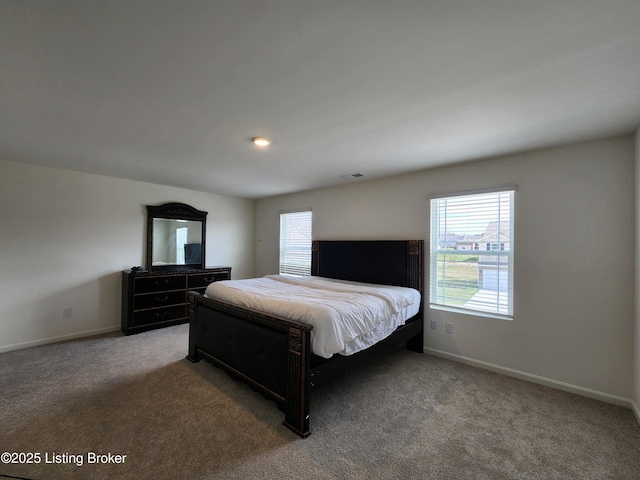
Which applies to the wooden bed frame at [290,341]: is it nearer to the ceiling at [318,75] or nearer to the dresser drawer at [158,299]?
the dresser drawer at [158,299]

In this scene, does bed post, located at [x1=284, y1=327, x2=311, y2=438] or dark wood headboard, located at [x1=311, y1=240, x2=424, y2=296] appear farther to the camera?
dark wood headboard, located at [x1=311, y1=240, x2=424, y2=296]

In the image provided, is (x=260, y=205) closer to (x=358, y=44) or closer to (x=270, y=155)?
(x=270, y=155)

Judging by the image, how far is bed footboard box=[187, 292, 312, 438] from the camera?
1.91 m

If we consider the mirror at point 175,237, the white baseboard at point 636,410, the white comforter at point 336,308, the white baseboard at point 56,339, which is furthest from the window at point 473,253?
the white baseboard at point 56,339

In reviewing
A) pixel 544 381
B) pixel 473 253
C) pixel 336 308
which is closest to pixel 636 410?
pixel 544 381

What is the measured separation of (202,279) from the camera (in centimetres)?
462

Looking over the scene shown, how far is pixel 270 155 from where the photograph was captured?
295 cm

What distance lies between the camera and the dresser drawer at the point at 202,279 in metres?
4.49

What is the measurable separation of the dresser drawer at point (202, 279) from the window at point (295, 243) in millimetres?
1194

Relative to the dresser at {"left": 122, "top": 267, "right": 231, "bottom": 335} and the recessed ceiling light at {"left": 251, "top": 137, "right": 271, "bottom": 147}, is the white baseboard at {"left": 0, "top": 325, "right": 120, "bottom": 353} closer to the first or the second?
the dresser at {"left": 122, "top": 267, "right": 231, "bottom": 335}

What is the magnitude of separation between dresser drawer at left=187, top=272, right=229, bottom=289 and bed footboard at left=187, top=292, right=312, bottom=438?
5.40 ft

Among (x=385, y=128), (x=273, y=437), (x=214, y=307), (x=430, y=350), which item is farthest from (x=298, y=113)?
(x=430, y=350)

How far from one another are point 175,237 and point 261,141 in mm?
3029

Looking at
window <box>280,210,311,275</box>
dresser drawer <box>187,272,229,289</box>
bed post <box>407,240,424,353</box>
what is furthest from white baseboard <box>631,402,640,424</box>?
dresser drawer <box>187,272,229,289</box>
